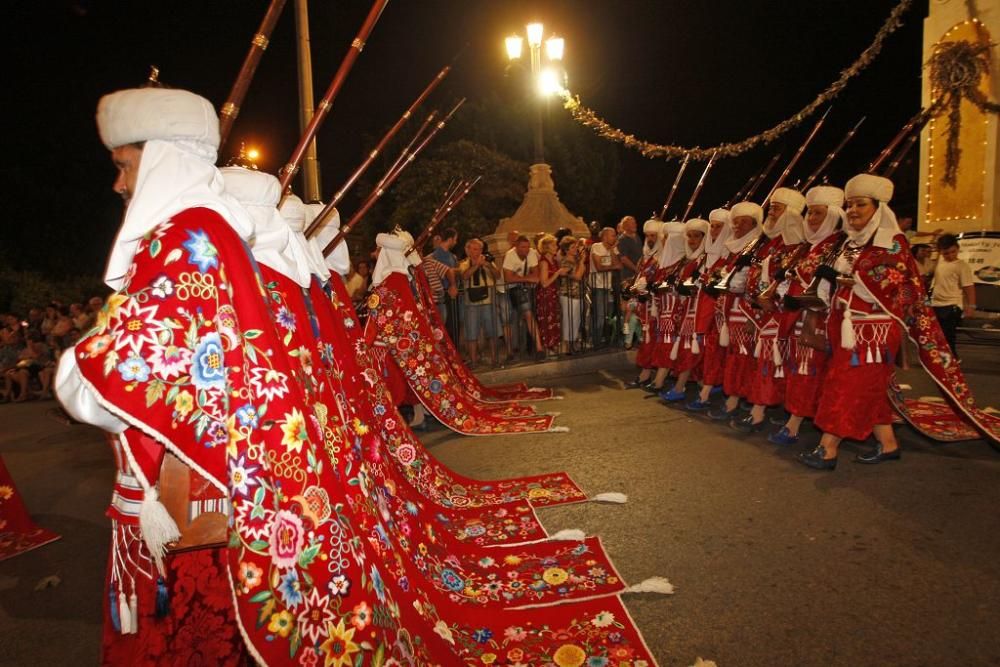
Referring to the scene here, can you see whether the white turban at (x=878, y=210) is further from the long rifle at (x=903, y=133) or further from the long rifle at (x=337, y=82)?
the long rifle at (x=337, y=82)

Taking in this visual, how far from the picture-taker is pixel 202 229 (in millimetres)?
1781

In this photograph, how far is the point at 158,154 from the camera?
182cm

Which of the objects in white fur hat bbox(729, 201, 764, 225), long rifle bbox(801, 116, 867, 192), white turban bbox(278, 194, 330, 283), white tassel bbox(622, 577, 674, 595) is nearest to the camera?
white tassel bbox(622, 577, 674, 595)

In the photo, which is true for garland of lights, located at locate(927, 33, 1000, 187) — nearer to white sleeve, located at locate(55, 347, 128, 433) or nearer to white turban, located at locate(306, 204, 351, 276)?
white turban, located at locate(306, 204, 351, 276)

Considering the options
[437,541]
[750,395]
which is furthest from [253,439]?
[750,395]

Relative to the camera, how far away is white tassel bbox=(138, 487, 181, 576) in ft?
5.58

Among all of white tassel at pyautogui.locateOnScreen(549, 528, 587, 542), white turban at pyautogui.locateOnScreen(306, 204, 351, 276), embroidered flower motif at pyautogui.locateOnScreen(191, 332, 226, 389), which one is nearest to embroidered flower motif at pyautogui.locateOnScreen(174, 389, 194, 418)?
embroidered flower motif at pyautogui.locateOnScreen(191, 332, 226, 389)

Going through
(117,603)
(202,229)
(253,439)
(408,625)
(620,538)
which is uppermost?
(202,229)

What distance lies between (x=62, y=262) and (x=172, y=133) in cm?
2187

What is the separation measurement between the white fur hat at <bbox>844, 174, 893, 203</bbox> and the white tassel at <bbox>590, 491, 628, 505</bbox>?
273 centimetres

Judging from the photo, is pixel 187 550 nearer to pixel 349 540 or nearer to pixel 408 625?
pixel 349 540

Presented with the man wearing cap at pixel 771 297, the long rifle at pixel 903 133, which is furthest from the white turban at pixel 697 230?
the long rifle at pixel 903 133

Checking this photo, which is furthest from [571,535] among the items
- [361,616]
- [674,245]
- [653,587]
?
[674,245]

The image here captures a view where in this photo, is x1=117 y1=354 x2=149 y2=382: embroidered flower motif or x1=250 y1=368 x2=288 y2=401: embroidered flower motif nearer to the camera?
x1=117 y1=354 x2=149 y2=382: embroidered flower motif
